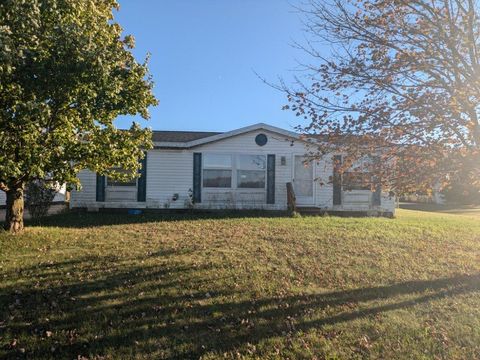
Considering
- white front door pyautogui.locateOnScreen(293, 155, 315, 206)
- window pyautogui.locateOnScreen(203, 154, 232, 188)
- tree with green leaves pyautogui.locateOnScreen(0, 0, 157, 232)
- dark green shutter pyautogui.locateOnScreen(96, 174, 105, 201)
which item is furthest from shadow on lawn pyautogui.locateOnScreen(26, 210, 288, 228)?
tree with green leaves pyautogui.locateOnScreen(0, 0, 157, 232)

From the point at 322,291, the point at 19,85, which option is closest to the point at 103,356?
the point at 322,291

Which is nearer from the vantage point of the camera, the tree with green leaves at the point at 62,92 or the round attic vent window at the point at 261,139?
the tree with green leaves at the point at 62,92

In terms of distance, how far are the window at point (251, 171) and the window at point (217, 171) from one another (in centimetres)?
39

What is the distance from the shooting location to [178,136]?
18.5 metres

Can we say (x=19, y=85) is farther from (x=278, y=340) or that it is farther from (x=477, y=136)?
(x=477, y=136)

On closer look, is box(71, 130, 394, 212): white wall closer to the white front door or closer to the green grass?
the white front door

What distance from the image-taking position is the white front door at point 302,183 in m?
17.3

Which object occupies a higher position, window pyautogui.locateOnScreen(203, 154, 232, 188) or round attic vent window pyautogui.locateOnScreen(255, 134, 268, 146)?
round attic vent window pyautogui.locateOnScreen(255, 134, 268, 146)

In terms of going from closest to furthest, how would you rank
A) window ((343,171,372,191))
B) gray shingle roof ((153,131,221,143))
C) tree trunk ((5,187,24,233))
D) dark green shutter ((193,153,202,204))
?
1. window ((343,171,372,191))
2. tree trunk ((5,187,24,233))
3. dark green shutter ((193,153,202,204))
4. gray shingle roof ((153,131,221,143))

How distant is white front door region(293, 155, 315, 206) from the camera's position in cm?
1731

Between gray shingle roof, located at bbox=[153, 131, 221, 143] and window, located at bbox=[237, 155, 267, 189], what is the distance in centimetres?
219

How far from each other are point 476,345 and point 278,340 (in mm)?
2189

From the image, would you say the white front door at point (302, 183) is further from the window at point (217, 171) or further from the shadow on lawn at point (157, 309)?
the shadow on lawn at point (157, 309)

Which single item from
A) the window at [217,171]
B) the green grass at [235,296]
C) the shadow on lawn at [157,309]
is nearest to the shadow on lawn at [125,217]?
the window at [217,171]
